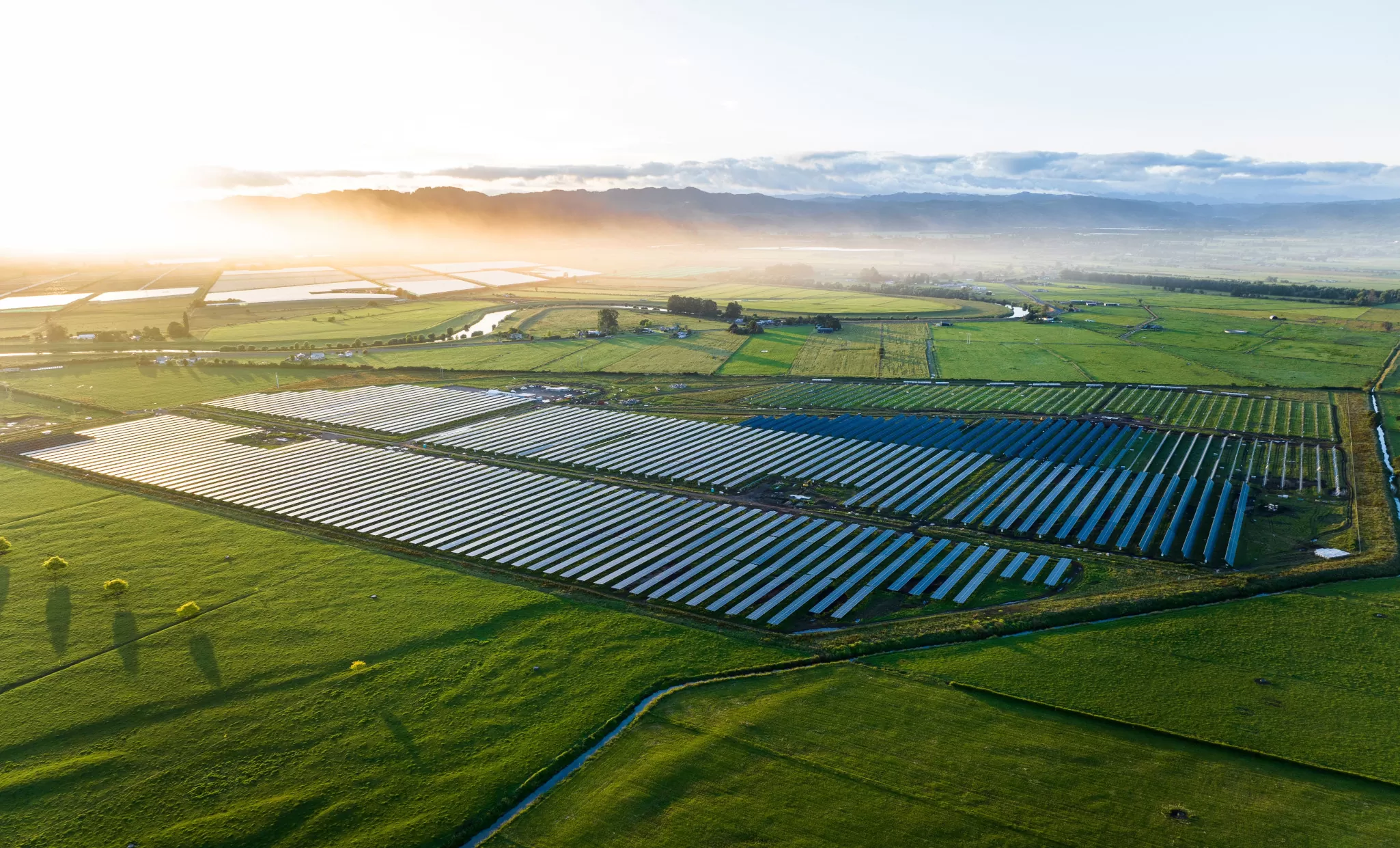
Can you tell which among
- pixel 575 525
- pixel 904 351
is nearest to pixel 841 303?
pixel 904 351

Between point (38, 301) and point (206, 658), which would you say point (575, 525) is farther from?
point (38, 301)

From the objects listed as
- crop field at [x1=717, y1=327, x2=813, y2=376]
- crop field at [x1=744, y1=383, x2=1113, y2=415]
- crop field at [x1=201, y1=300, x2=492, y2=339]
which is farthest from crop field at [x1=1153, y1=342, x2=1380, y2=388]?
crop field at [x1=201, y1=300, x2=492, y2=339]

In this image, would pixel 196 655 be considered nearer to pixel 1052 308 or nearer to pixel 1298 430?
pixel 1298 430

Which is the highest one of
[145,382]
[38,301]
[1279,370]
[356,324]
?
[38,301]

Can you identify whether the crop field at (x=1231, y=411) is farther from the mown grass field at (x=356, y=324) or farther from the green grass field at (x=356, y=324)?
the green grass field at (x=356, y=324)

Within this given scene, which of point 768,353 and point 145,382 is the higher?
point 768,353

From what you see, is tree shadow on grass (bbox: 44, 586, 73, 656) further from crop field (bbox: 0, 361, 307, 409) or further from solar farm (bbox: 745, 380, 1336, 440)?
solar farm (bbox: 745, 380, 1336, 440)

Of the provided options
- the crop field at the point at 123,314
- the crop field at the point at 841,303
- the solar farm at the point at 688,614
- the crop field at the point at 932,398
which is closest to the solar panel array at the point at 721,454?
the solar farm at the point at 688,614
